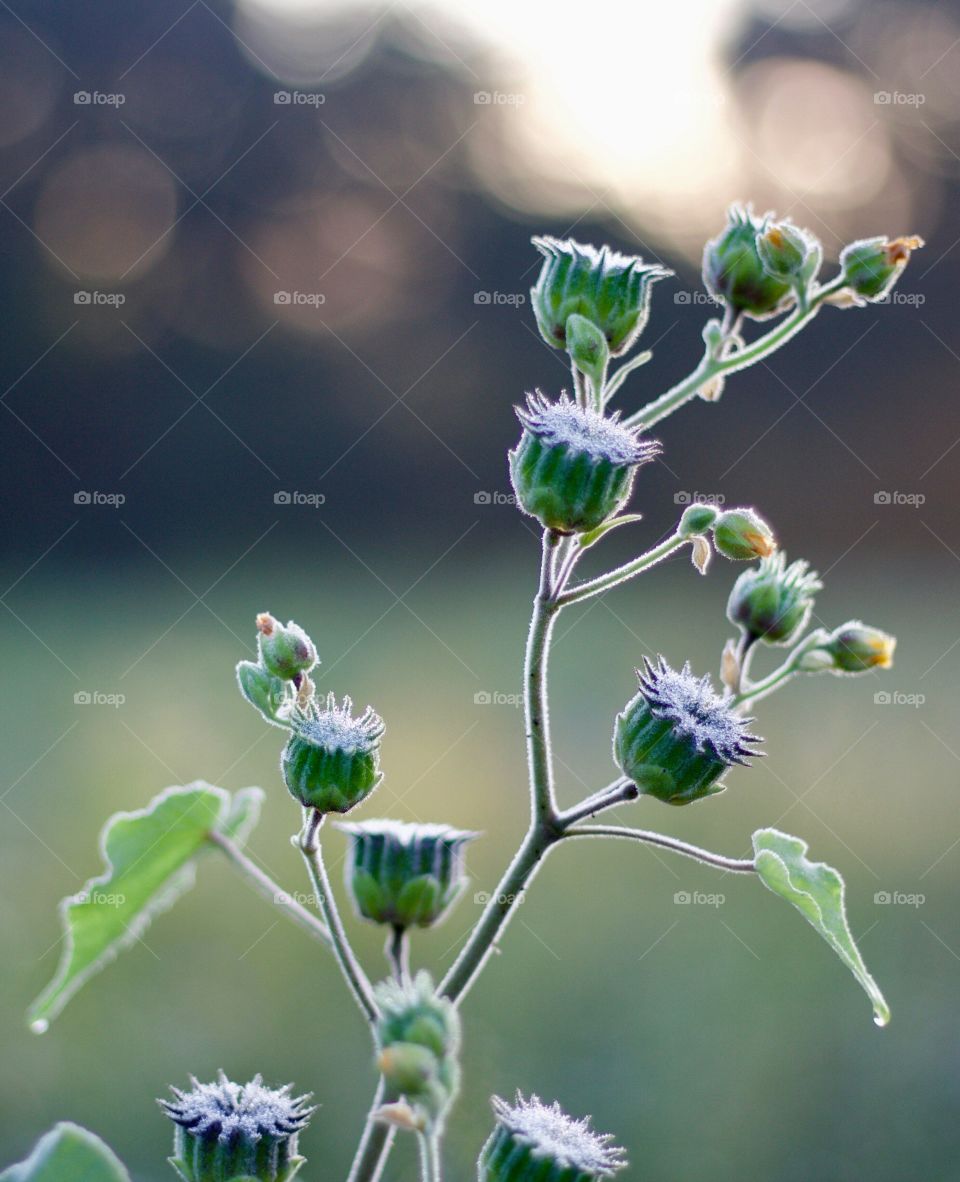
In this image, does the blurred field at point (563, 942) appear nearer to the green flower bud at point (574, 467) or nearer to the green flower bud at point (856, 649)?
the green flower bud at point (856, 649)

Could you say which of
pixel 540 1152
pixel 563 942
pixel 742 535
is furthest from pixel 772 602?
pixel 563 942

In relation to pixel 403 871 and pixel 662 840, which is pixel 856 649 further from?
pixel 403 871

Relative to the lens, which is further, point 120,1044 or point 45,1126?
point 120,1044

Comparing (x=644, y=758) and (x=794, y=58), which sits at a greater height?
(x=794, y=58)

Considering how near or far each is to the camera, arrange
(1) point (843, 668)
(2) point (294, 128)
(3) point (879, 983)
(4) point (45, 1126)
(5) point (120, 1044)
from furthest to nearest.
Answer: (2) point (294, 128) < (3) point (879, 983) < (5) point (120, 1044) < (4) point (45, 1126) < (1) point (843, 668)

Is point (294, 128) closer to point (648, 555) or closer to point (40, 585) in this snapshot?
point (40, 585)

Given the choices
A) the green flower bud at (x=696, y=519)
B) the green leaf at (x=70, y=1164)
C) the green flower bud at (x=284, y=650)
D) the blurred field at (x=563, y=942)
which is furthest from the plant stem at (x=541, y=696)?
the blurred field at (x=563, y=942)

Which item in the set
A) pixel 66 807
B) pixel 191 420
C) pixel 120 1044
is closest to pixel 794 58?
pixel 191 420

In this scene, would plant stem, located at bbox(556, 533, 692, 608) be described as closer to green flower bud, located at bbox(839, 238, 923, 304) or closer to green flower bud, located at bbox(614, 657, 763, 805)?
green flower bud, located at bbox(614, 657, 763, 805)
